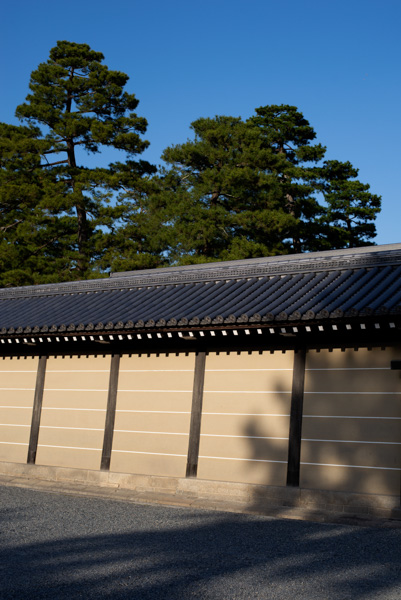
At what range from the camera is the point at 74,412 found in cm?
1244

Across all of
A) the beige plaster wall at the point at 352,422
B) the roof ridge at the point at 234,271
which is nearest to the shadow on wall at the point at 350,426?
the beige plaster wall at the point at 352,422

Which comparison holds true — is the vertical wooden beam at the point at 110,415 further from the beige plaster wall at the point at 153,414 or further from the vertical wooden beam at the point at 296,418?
the vertical wooden beam at the point at 296,418

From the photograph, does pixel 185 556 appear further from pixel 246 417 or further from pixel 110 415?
pixel 110 415

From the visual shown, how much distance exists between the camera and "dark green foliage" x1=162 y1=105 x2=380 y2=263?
91.7 ft

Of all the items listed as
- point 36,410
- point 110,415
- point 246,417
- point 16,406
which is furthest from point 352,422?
point 16,406

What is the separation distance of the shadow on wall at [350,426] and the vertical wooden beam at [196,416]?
1.23 m

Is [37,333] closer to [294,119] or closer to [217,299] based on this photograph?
[217,299]

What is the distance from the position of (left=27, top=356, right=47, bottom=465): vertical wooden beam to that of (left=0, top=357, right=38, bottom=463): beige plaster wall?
14cm

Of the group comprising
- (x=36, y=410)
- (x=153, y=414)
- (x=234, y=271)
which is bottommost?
(x=36, y=410)

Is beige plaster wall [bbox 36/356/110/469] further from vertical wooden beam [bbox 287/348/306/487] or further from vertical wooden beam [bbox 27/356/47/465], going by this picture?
vertical wooden beam [bbox 287/348/306/487]

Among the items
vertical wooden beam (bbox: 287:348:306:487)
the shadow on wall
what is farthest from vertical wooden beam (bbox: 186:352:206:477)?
vertical wooden beam (bbox: 287:348:306:487)

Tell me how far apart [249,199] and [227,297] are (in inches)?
716

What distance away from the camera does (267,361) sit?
10617 millimetres

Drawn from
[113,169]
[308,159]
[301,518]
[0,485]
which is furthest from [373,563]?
[308,159]
